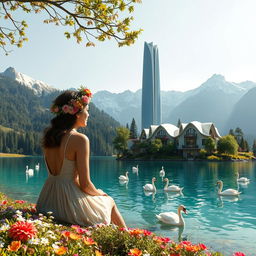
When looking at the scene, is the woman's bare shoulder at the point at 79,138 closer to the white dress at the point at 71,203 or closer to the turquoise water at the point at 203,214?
the white dress at the point at 71,203

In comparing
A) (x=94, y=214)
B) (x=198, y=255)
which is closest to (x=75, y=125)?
(x=94, y=214)

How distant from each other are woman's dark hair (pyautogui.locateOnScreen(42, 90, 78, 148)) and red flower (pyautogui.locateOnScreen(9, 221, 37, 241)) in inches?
85.1

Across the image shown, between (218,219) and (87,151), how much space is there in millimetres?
11211

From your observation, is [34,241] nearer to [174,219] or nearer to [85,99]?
[85,99]

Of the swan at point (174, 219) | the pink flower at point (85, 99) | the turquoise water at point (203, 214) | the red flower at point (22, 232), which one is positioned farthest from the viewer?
the swan at point (174, 219)

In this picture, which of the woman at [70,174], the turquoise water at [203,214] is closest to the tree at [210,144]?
the turquoise water at [203,214]

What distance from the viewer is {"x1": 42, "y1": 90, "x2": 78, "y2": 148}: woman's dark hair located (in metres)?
5.29

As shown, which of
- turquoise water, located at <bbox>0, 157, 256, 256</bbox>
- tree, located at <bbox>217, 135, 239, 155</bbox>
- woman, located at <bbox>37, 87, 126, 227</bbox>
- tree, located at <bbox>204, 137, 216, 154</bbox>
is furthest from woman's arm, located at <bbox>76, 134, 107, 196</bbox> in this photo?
tree, located at <bbox>204, 137, 216, 154</bbox>

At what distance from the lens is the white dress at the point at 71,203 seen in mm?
5117

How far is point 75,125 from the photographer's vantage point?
18.1 feet

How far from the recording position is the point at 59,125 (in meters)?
5.48

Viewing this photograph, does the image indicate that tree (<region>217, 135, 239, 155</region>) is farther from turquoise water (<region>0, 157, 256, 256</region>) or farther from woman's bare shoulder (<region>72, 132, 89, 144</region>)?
woman's bare shoulder (<region>72, 132, 89, 144</region>)

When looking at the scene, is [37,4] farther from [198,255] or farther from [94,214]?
[198,255]

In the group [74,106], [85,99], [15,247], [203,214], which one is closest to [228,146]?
[203,214]
